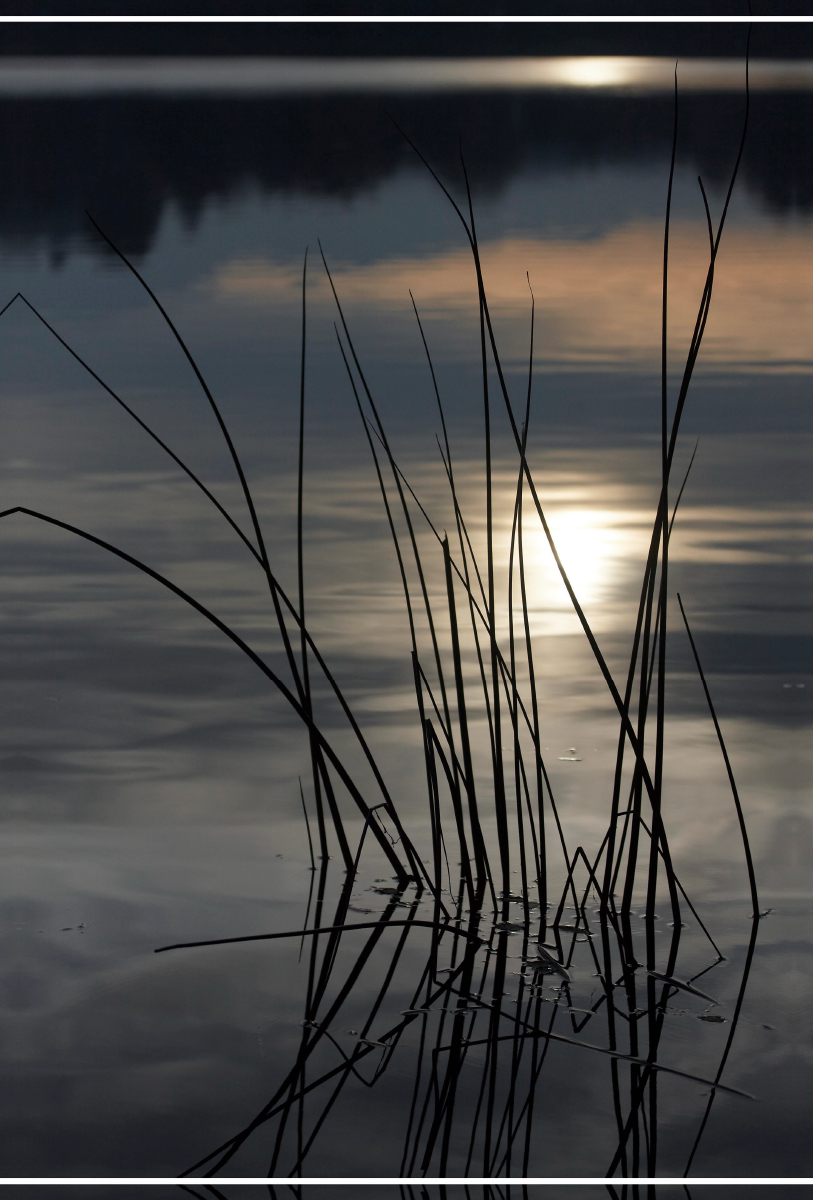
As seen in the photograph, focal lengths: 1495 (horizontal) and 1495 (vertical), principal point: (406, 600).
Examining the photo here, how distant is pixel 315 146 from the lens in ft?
35.9

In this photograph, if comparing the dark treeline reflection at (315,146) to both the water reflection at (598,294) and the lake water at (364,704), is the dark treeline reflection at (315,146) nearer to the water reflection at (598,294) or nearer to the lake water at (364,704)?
the water reflection at (598,294)

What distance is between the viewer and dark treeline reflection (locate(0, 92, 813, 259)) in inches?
325

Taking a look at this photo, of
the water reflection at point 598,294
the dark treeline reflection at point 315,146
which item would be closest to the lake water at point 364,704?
the water reflection at point 598,294

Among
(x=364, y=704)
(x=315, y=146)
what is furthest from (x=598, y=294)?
(x=315, y=146)

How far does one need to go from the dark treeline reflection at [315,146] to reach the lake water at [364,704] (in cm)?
178

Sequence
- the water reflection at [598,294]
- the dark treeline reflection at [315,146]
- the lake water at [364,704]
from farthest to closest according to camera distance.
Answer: the dark treeline reflection at [315,146] < the water reflection at [598,294] < the lake water at [364,704]

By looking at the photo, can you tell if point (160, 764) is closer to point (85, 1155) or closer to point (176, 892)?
point (176, 892)

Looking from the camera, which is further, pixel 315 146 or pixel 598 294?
pixel 315 146

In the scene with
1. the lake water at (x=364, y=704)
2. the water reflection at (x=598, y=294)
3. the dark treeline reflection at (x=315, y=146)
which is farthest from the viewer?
the dark treeline reflection at (x=315, y=146)

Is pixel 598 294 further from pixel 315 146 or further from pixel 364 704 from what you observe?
pixel 315 146

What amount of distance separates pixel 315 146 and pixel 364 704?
9417 mm

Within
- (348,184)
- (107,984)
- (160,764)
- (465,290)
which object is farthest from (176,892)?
(348,184)

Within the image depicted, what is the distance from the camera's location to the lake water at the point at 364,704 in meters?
1.22

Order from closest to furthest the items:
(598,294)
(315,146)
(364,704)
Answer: (364,704) < (598,294) < (315,146)
